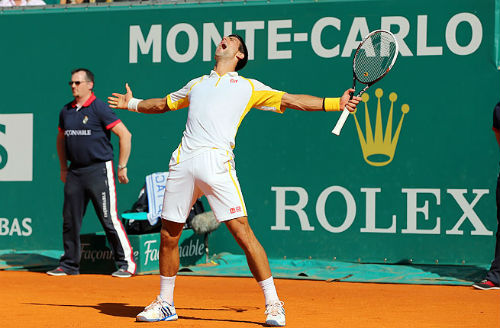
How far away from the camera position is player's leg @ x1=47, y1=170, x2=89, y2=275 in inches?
334

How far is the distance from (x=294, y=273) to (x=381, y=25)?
2.63 meters

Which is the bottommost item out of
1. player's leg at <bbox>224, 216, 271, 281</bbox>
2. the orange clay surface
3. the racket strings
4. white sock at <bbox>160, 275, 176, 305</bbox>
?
the orange clay surface

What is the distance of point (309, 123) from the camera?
912 centimetres

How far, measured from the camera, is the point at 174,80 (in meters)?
9.52

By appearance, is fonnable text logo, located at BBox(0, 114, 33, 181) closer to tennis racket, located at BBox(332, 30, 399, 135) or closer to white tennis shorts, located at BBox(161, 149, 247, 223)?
white tennis shorts, located at BBox(161, 149, 247, 223)

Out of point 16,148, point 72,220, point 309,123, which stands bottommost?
point 72,220

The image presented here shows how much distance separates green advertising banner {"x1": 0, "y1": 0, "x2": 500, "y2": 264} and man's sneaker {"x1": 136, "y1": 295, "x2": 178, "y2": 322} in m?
3.38

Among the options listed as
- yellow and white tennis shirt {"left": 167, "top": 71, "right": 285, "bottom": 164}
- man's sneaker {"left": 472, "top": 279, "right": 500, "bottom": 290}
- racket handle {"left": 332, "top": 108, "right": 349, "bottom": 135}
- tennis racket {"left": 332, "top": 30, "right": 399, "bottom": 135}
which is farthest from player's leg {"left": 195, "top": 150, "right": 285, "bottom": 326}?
man's sneaker {"left": 472, "top": 279, "right": 500, "bottom": 290}

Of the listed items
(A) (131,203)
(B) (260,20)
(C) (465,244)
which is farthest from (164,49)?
(C) (465,244)

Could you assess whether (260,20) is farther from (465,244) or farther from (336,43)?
(465,244)

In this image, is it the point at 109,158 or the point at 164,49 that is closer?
the point at 109,158

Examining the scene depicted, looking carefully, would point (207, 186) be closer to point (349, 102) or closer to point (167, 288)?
point (167, 288)

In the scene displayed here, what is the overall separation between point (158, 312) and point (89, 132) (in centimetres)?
312

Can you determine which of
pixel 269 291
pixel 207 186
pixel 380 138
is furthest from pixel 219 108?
pixel 380 138
